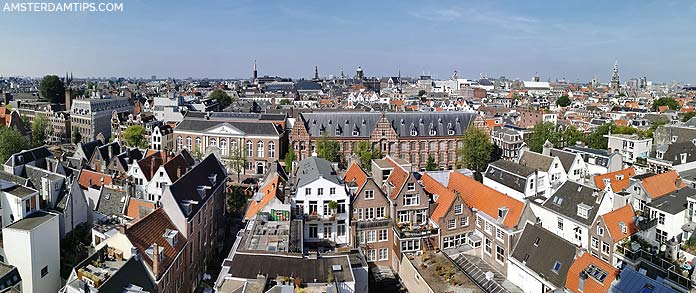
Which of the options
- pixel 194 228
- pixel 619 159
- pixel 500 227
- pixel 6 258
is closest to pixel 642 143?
pixel 619 159

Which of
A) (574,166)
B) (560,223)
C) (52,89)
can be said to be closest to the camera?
(560,223)

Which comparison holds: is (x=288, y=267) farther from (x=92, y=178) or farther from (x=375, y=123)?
(x=375, y=123)

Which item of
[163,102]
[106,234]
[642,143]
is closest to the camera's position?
[106,234]

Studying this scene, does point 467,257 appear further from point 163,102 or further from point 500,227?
point 163,102

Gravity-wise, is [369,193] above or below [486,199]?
above

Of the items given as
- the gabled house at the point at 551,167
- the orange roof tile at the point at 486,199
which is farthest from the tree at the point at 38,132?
the gabled house at the point at 551,167

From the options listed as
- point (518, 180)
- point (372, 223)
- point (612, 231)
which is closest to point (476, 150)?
point (518, 180)

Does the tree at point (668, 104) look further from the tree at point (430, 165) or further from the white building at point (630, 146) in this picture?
the tree at point (430, 165)
